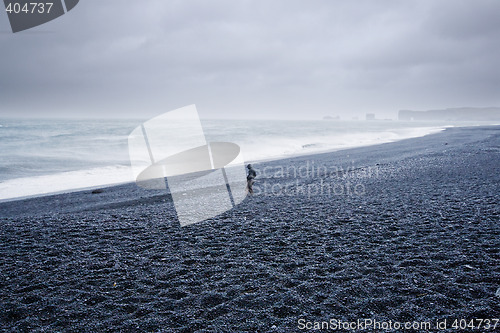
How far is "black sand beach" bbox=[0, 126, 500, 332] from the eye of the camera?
2846 mm

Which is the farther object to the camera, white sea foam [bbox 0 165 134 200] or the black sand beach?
white sea foam [bbox 0 165 134 200]

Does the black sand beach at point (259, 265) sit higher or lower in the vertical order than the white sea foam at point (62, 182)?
lower

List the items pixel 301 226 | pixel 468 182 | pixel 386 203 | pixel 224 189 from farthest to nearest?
pixel 224 189, pixel 468 182, pixel 386 203, pixel 301 226

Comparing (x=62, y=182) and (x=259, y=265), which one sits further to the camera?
(x=62, y=182)

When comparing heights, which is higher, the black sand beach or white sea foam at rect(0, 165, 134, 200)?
white sea foam at rect(0, 165, 134, 200)

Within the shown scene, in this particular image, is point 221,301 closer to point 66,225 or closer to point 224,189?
point 66,225

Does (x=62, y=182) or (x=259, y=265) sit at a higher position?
(x=62, y=182)

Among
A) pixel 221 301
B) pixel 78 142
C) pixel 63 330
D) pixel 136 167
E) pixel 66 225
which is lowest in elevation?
pixel 221 301

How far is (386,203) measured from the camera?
6824 millimetres

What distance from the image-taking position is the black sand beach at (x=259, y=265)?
285 centimetres

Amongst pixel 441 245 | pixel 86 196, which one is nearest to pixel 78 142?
pixel 86 196

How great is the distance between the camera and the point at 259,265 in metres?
3.92

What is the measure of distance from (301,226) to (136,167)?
17.0 m

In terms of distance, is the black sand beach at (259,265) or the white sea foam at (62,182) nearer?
the black sand beach at (259,265)
